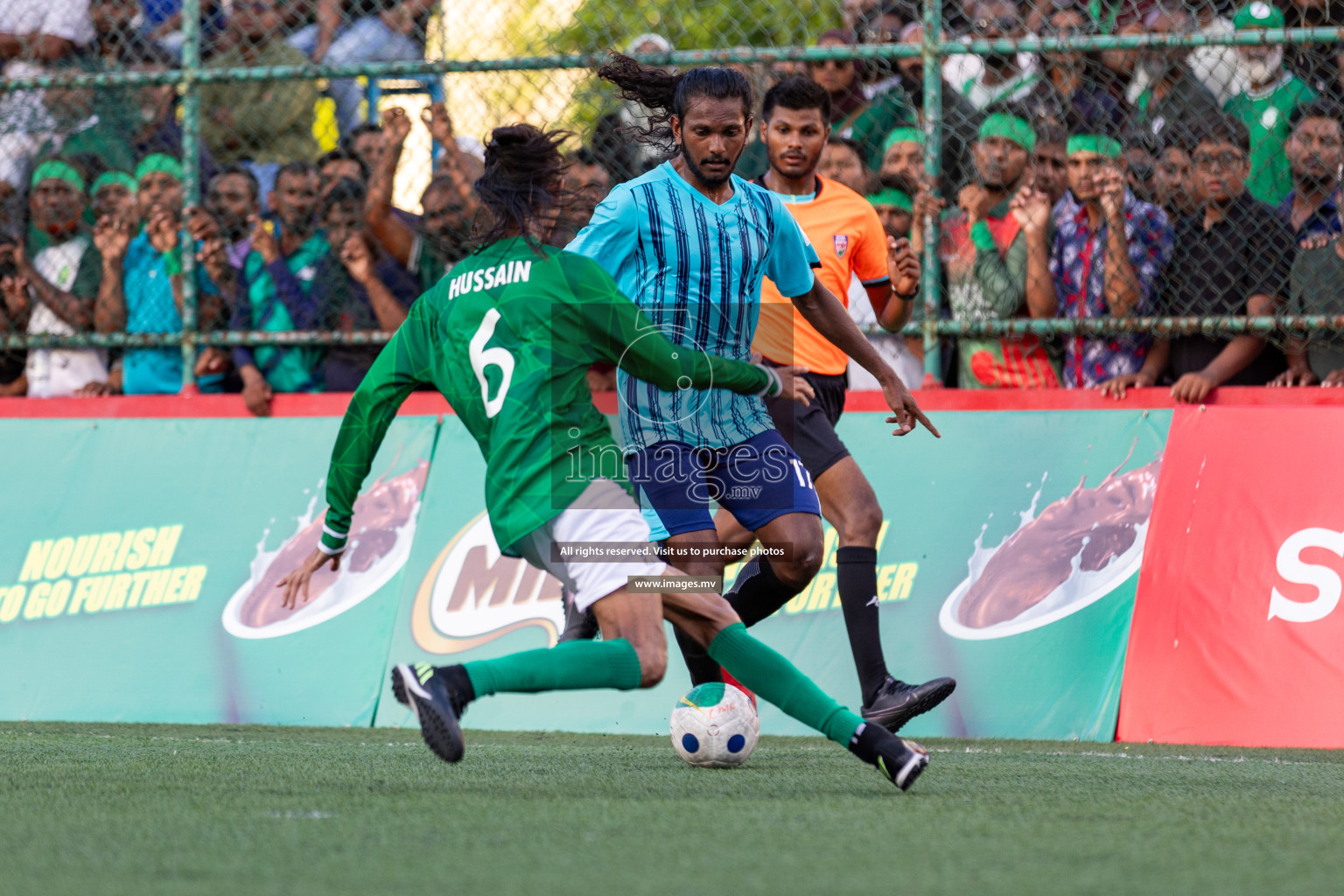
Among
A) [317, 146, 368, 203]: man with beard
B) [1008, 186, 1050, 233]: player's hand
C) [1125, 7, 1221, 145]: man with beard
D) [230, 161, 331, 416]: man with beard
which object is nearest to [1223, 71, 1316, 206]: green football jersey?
[1125, 7, 1221, 145]: man with beard

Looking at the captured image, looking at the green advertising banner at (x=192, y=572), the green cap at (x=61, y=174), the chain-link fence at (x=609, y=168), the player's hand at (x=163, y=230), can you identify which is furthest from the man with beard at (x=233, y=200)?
the green advertising banner at (x=192, y=572)

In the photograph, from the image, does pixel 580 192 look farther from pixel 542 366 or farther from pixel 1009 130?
pixel 1009 130

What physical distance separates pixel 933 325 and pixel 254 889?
5039 millimetres

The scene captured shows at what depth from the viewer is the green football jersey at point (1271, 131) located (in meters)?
6.75

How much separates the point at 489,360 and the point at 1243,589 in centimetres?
360

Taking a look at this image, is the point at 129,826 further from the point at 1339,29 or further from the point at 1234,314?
the point at 1339,29

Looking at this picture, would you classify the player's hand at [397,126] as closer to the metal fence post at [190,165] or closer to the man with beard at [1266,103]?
the metal fence post at [190,165]

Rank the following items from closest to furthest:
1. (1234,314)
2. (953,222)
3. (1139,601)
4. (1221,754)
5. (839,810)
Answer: (839,810) < (1221,754) < (1139,601) < (1234,314) < (953,222)

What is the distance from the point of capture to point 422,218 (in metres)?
7.95

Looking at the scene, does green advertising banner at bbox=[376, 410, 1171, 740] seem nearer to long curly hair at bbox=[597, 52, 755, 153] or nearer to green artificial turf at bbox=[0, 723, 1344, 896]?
green artificial turf at bbox=[0, 723, 1344, 896]

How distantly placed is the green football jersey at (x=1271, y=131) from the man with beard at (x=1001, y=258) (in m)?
0.92

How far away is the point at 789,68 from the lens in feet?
24.5

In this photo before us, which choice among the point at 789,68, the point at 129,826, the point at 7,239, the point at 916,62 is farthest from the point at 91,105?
the point at 129,826

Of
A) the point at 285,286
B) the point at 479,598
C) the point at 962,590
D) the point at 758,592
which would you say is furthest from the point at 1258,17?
the point at 285,286
